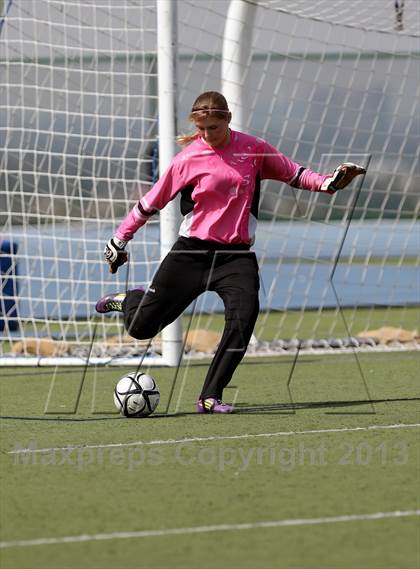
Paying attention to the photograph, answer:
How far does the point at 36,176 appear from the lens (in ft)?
34.5

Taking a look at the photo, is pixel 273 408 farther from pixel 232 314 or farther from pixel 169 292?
pixel 169 292

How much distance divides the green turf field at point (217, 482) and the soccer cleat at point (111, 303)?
613 millimetres

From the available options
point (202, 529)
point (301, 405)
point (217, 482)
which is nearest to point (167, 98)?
point (301, 405)

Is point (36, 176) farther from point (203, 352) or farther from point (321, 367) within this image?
point (321, 367)

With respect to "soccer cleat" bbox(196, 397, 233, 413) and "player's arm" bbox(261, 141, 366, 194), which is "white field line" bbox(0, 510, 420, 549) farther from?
"player's arm" bbox(261, 141, 366, 194)

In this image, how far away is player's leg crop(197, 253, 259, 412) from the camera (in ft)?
23.9

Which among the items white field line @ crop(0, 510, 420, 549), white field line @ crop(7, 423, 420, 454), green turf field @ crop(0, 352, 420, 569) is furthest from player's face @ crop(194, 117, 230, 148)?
white field line @ crop(0, 510, 420, 549)

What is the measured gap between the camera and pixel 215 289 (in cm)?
740

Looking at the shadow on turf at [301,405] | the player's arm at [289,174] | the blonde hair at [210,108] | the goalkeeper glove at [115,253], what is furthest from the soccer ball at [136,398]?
the blonde hair at [210,108]

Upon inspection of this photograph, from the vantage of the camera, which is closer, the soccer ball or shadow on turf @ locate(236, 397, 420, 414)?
the soccer ball

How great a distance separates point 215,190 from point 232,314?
717 mm

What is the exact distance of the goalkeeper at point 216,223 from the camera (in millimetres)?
7203

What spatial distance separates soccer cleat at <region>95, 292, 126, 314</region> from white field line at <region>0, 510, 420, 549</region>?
3.24 meters

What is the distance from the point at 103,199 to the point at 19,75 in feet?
4.04
